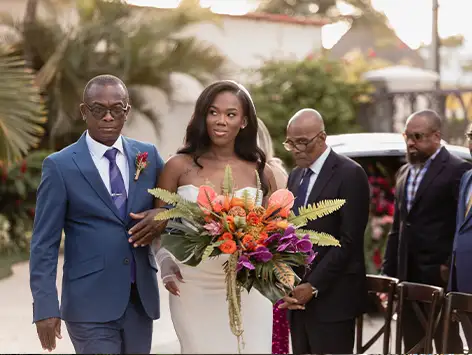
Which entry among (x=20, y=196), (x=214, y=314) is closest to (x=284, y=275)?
(x=214, y=314)

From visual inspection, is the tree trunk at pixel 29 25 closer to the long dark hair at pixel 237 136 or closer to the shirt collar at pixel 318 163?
the shirt collar at pixel 318 163

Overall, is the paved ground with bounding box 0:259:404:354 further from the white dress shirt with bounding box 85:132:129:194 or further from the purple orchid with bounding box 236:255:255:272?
the purple orchid with bounding box 236:255:255:272

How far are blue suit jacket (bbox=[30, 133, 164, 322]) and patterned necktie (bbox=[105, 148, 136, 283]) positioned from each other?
0.04 metres

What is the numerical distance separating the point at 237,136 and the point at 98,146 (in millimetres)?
774

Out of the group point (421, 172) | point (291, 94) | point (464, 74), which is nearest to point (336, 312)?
point (421, 172)

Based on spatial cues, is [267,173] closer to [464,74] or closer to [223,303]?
[223,303]

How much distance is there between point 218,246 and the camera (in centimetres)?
A: 431

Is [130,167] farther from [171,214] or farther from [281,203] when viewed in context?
[281,203]

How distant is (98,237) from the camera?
15.7ft

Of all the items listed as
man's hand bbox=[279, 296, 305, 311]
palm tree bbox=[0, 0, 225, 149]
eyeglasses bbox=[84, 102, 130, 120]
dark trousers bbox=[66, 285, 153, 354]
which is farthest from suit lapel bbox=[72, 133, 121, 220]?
palm tree bbox=[0, 0, 225, 149]

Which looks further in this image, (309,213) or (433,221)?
(433,221)

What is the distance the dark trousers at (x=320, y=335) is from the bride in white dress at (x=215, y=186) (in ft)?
2.83

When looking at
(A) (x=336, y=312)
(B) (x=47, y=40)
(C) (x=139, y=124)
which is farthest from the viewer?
(C) (x=139, y=124)

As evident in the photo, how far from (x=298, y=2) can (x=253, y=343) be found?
125ft
